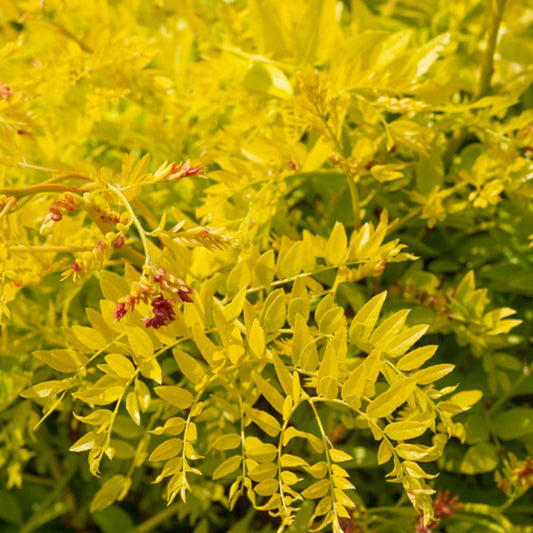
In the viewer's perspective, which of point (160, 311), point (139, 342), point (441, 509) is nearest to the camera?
point (160, 311)

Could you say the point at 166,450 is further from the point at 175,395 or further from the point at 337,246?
the point at 337,246

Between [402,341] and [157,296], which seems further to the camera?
[402,341]

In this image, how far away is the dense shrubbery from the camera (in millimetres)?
638

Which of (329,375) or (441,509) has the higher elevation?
(329,375)

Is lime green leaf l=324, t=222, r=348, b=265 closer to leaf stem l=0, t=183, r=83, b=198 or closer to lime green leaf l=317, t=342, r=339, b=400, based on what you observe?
lime green leaf l=317, t=342, r=339, b=400

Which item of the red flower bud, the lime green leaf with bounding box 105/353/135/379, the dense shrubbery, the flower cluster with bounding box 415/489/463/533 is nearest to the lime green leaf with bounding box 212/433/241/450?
the dense shrubbery

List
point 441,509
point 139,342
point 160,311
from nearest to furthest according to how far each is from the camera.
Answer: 1. point 160,311
2. point 139,342
3. point 441,509

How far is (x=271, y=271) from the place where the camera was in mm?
741

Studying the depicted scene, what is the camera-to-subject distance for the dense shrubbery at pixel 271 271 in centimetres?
64

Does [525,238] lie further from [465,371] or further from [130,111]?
[130,111]

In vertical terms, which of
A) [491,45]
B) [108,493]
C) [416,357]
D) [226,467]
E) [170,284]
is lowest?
[108,493]

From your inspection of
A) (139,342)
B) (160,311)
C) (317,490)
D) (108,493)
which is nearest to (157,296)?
(160,311)

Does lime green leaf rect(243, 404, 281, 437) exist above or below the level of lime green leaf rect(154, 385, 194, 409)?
below

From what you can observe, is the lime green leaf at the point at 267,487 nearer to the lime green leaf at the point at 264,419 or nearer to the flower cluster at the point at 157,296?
the lime green leaf at the point at 264,419
